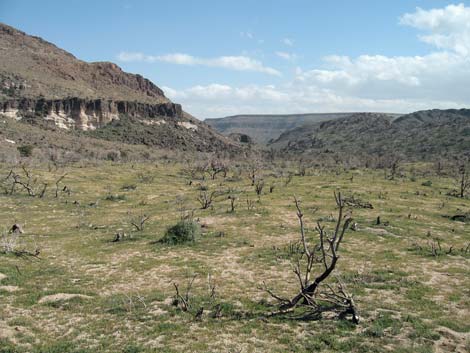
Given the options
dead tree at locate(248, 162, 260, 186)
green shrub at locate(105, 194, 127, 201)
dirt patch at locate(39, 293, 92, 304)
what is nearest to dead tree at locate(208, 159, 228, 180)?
dead tree at locate(248, 162, 260, 186)

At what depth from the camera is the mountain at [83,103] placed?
104013 mm

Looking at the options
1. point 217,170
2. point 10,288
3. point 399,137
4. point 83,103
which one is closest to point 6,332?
point 10,288

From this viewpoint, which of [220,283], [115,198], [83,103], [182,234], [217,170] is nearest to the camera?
[220,283]

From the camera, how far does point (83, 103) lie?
114125 millimetres

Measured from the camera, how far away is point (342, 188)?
41.8 meters

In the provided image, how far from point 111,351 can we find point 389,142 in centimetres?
13938

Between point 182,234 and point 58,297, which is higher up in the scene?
point 182,234

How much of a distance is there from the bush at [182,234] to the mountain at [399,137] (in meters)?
92.8

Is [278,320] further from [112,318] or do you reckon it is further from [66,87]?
[66,87]

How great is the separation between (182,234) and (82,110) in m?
106

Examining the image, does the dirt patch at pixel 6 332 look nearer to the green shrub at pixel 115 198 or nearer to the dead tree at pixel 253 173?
the green shrub at pixel 115 198

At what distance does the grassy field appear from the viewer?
891 cm

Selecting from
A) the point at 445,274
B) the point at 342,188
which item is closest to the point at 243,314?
the point at 445,274

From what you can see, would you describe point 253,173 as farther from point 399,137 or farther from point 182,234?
point 399,137
